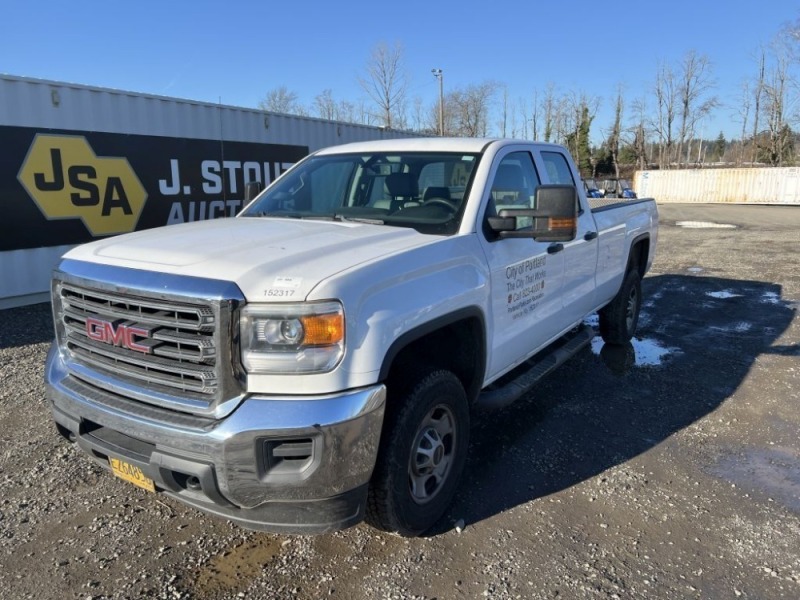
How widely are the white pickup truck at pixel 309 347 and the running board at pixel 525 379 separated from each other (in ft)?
0.07

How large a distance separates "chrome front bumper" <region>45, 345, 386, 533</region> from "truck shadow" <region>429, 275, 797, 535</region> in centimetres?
96

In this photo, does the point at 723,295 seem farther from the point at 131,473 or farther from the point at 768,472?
the point at 131,473

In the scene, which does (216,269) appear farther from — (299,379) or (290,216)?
(290,216)

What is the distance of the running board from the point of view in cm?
360

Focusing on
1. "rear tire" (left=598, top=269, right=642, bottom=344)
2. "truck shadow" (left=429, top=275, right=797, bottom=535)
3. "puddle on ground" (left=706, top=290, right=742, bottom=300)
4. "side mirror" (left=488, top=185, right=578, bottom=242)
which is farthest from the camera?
"puddle on ground" (left=706, top=290, right=742, bottom=300)

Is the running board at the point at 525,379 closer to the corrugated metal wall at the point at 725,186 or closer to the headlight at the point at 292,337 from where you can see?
the headlight at the point at 292,337

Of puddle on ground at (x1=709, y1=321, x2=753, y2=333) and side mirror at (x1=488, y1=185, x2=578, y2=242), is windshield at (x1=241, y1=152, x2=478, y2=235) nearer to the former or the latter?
side mirror at (x1=488, y1=185, x2=578, y2=242)

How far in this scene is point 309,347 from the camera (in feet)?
7.51

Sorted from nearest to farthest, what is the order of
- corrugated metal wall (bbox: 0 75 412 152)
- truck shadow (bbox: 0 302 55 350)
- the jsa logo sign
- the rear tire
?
1. the rear tire
2. truck shadow (bbox: 0 302 55 350)
3. corrugated metal wall (bbox: 0 75 412 152)
4. the jsa logo sign

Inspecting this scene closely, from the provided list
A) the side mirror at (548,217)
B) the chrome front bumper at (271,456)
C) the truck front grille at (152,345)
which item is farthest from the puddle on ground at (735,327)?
the truck front grille at (152,345)

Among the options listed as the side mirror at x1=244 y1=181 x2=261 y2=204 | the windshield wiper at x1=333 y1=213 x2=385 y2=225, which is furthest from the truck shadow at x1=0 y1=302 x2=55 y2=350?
the windshield wiper at x1=333 y1=213 x2=385 y2=225

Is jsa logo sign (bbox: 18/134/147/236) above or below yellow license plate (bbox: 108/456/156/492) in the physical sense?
above


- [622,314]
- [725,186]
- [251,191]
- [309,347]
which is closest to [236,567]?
[309,347]

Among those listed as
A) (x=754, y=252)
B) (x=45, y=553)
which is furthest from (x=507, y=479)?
(x=754, y=252)
